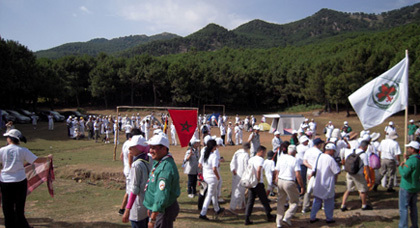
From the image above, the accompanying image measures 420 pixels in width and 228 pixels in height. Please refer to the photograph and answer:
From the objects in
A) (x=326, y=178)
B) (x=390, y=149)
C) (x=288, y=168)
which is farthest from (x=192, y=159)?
(x=390, y=149)

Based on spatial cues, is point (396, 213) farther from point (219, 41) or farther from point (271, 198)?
point (219, 41)

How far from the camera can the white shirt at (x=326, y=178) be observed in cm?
602

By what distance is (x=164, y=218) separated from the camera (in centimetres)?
364

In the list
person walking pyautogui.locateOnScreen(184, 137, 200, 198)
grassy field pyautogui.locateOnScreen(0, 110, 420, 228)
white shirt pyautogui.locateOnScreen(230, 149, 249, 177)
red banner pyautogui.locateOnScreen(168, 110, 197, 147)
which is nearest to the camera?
grassy field pyautogui.locateOnScreen(0, 110, 420, 228)

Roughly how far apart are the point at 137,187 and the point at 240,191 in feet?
11.8

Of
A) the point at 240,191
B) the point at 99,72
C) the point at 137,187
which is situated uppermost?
the point at 99,72

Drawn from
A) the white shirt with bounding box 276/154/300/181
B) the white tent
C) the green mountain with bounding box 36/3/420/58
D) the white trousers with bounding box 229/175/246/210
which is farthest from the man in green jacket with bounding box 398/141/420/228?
the green mountain with bounding box 36/3/420/58

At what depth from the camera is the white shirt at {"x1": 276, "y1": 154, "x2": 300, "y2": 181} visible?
598 cm

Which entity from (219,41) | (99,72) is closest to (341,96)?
(99,72)

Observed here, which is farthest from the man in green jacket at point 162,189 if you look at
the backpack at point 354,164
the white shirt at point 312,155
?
the backpack at point 354,164

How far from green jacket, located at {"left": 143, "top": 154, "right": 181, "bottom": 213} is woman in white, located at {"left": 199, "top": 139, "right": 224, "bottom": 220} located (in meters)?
2.84

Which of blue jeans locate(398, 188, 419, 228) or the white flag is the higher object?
the white flag

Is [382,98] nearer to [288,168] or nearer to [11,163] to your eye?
[288,168]

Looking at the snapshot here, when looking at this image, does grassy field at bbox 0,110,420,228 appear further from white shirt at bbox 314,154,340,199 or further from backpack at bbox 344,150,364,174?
backpack at bbox 344,150,364,174
